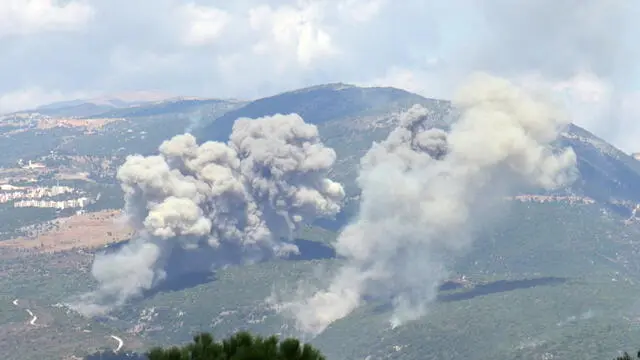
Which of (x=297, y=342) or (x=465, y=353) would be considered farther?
(x=465, y=353)

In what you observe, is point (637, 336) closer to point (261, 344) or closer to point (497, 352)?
point (497, 352)

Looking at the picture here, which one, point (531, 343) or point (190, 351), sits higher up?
point (190, 351)

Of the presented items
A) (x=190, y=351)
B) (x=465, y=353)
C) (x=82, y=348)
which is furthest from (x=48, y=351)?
(x=190, y=351)

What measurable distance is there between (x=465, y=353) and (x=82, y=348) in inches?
2720

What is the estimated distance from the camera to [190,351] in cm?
4962

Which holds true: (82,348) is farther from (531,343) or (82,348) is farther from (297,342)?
(297,342)

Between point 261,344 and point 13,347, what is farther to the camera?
point 13,347

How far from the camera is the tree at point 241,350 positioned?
48.5 metres

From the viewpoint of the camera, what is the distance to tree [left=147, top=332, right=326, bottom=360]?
159 feet

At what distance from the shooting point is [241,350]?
48.9m

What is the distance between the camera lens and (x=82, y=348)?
621 feet

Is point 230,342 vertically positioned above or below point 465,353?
above

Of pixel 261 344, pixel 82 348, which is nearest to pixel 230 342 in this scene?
pixel 261 344

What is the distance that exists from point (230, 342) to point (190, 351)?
188 centimetres
